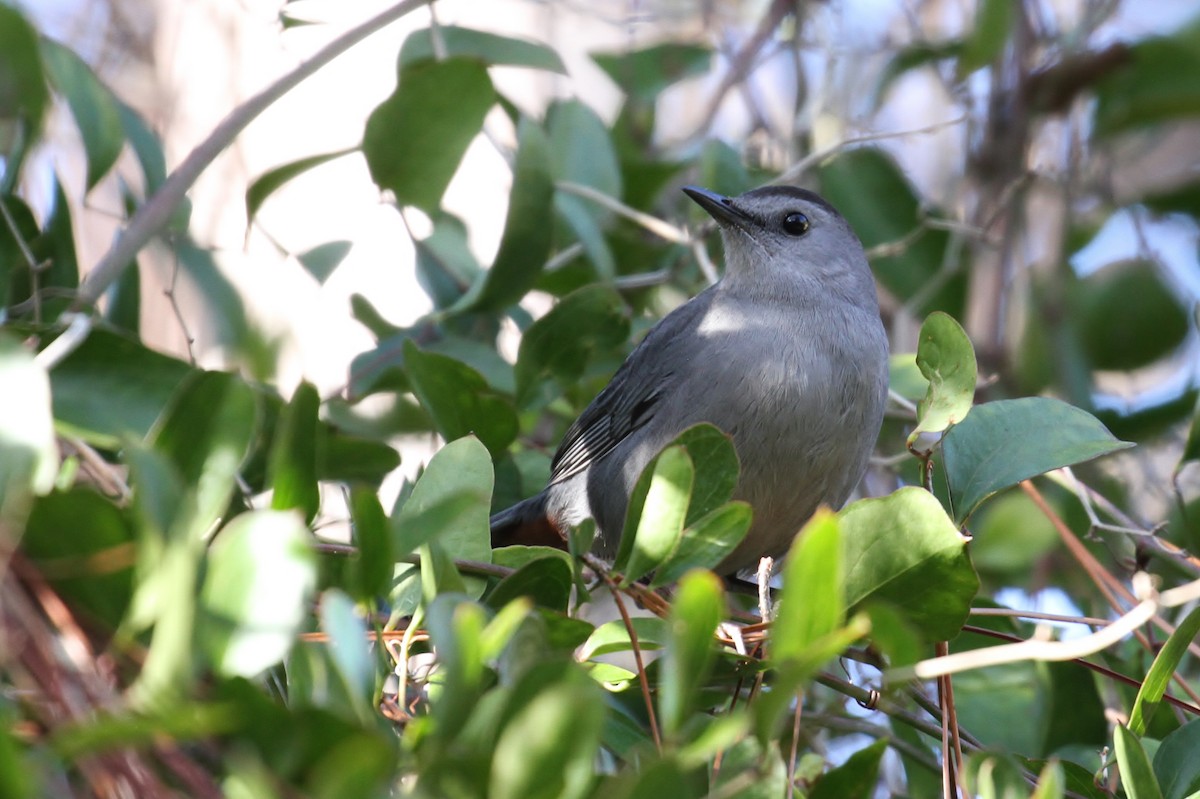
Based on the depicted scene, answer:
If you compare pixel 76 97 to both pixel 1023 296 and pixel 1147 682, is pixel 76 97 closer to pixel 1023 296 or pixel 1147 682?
pixel 1147 682

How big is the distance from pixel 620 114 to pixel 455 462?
3012 millimetres

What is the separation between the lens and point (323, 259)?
146 inches

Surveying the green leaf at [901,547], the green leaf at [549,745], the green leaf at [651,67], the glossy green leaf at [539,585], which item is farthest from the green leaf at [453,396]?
the green leaf at [651,67]

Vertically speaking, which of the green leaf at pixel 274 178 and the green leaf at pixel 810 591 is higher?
the green leaf at pixel 810 591

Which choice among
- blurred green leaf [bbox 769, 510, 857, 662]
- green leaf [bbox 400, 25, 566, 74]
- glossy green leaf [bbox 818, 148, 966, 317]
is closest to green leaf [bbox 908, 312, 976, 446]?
blurred green leaf [bbox 769, 510, 857, 662]

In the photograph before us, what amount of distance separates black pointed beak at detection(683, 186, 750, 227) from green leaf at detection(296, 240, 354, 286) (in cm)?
107

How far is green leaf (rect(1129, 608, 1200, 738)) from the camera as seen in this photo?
201 centimetres

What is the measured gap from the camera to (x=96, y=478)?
2.35 meters

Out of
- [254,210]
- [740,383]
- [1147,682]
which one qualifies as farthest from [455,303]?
[1147,682]

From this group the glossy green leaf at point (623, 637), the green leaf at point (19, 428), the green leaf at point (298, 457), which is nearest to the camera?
the green leaf at point (19, 428)

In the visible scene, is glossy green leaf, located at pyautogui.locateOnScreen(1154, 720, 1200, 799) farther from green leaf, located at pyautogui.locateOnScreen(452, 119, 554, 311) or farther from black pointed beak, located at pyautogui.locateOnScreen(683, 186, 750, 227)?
black pointed beak, located at pyautogui.locateOnScreen(683, 186, 750, 227)

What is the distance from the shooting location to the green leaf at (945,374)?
2176mm

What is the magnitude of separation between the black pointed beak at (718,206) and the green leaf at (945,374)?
189cm

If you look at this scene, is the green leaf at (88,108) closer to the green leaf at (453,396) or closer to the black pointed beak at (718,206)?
the green leaf at (453,396)
